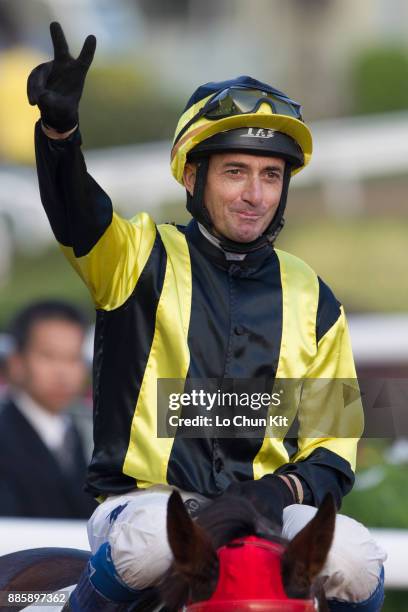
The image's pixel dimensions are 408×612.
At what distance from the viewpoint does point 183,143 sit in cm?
341

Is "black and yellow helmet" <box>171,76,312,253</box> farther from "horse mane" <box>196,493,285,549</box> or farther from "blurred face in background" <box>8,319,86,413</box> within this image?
"blurred face in background" <box>8,319,86,413</box>

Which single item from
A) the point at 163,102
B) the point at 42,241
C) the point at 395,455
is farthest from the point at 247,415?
the point at 163,102

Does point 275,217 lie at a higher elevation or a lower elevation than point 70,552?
higher

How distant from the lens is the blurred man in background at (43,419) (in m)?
6.53

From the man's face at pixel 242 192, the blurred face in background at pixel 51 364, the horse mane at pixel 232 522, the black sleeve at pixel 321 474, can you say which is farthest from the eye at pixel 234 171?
the blurred face in background at pixel 51 364

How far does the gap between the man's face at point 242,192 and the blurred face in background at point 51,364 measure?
377 centimetres

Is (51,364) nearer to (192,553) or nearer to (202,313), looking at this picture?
(202,313)

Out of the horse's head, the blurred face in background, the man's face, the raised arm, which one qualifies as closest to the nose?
the man's face

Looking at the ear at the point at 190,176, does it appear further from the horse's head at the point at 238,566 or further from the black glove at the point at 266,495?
the horse's head at the point at 238,566

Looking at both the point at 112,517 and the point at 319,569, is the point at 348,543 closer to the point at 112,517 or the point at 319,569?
the point at 319,569

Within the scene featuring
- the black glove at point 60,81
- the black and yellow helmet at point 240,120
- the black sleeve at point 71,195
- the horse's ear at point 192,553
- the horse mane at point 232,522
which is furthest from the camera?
the black and yellow helmet at point 240,120

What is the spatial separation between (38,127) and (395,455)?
3902 millimetres

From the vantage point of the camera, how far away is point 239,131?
333 cm

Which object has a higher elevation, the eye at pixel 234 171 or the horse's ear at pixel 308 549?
the eye at pixel 234 171
